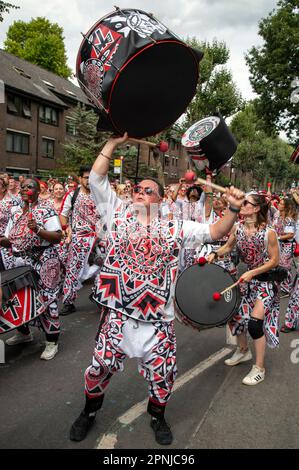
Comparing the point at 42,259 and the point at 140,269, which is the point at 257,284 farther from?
the point at 42,259

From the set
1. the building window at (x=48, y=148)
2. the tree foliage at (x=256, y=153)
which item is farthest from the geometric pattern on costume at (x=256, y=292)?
the tree foliage at (x=256, y=153)

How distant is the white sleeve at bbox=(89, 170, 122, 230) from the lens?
284 cm

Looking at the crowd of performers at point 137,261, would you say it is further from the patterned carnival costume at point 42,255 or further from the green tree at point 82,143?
the green tree at point 82,143

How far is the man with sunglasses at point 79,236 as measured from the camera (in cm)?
607

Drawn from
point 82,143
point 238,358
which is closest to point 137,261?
point 238,358

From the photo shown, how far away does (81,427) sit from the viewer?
2998 millimetres

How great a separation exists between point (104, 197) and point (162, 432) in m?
1.72

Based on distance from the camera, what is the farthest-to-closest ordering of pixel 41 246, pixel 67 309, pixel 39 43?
pixel 39 43
pixel 67 309
pixel 41 246

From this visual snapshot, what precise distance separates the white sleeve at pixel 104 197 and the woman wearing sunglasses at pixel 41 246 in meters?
1.32

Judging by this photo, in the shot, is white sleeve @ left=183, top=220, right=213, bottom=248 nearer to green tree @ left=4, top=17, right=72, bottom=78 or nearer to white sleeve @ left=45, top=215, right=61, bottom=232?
white sleeve @ left=45, top=215, right=61, bottom=232

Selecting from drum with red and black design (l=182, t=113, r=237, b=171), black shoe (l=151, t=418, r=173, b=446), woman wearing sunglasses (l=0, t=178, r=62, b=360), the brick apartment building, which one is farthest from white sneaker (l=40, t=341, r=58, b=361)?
the brick apartment building

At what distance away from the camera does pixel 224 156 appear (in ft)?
15.8
